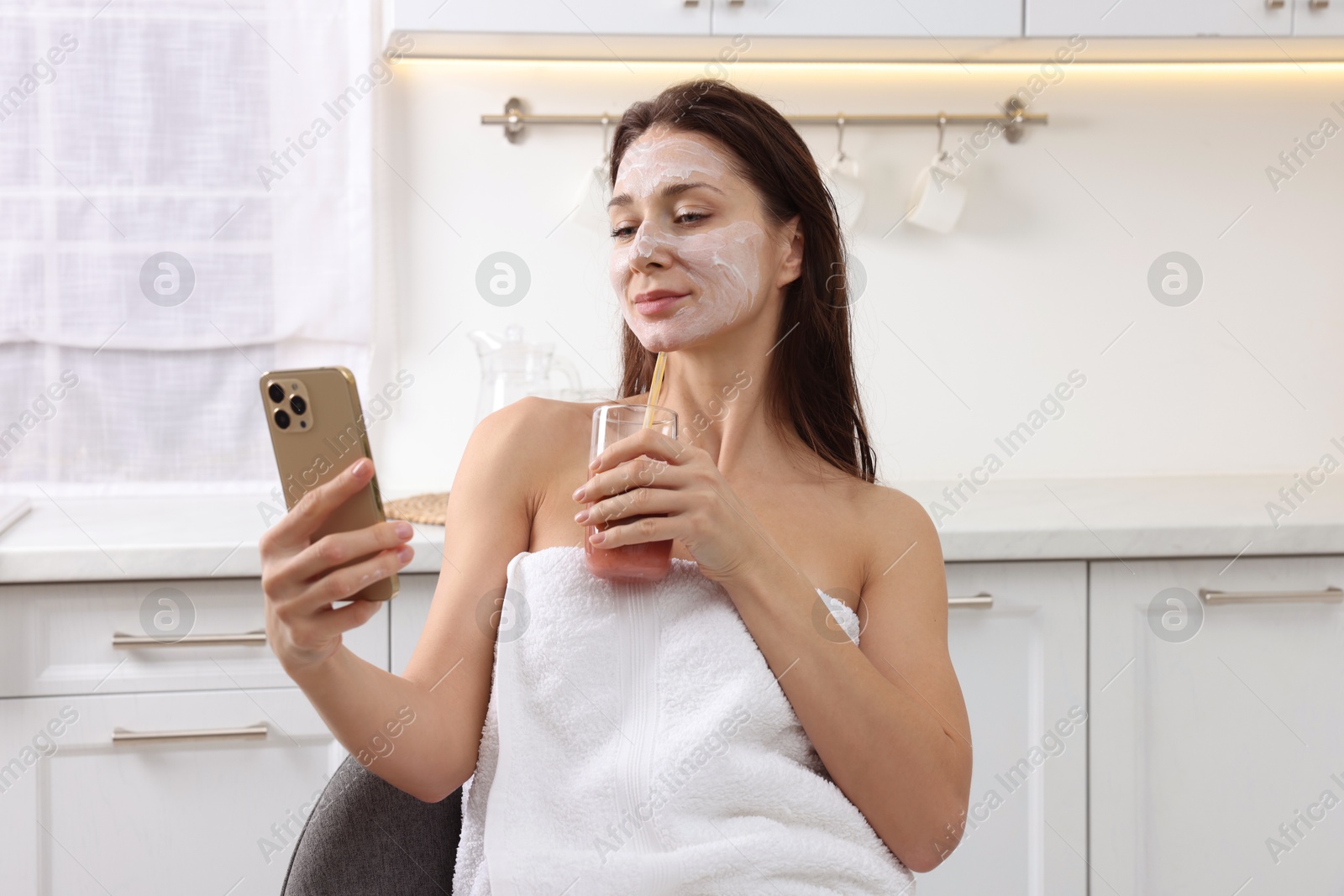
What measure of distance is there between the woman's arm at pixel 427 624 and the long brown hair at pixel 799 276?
30cm

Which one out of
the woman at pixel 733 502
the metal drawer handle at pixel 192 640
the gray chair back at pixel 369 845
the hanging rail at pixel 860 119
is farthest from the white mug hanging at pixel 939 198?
the gray chair back at pixel 369 845

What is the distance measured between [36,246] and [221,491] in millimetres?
575

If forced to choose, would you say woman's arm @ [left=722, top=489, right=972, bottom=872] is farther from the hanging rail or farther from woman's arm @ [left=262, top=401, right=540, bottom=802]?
the hanging rail

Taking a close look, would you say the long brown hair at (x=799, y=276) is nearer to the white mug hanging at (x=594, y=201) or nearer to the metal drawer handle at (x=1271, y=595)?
the metal drawer handle at (x=1271, y=595)

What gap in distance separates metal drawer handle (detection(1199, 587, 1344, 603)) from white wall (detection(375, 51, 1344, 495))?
631mm

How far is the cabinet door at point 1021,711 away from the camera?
1.58 metres

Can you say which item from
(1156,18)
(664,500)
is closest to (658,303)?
(664,500)

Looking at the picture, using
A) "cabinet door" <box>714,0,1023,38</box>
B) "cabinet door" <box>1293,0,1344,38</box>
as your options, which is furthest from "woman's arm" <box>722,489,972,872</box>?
"cabinet door" <box>1293,0,1344,38</box>

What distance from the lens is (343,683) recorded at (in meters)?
0.81

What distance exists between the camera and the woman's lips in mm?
1076

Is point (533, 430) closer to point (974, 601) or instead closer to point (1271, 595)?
point (974, 601)

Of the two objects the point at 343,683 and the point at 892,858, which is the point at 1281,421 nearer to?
the point at 892,858

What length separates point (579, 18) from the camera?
6.05 feet

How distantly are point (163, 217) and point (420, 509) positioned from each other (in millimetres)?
828
